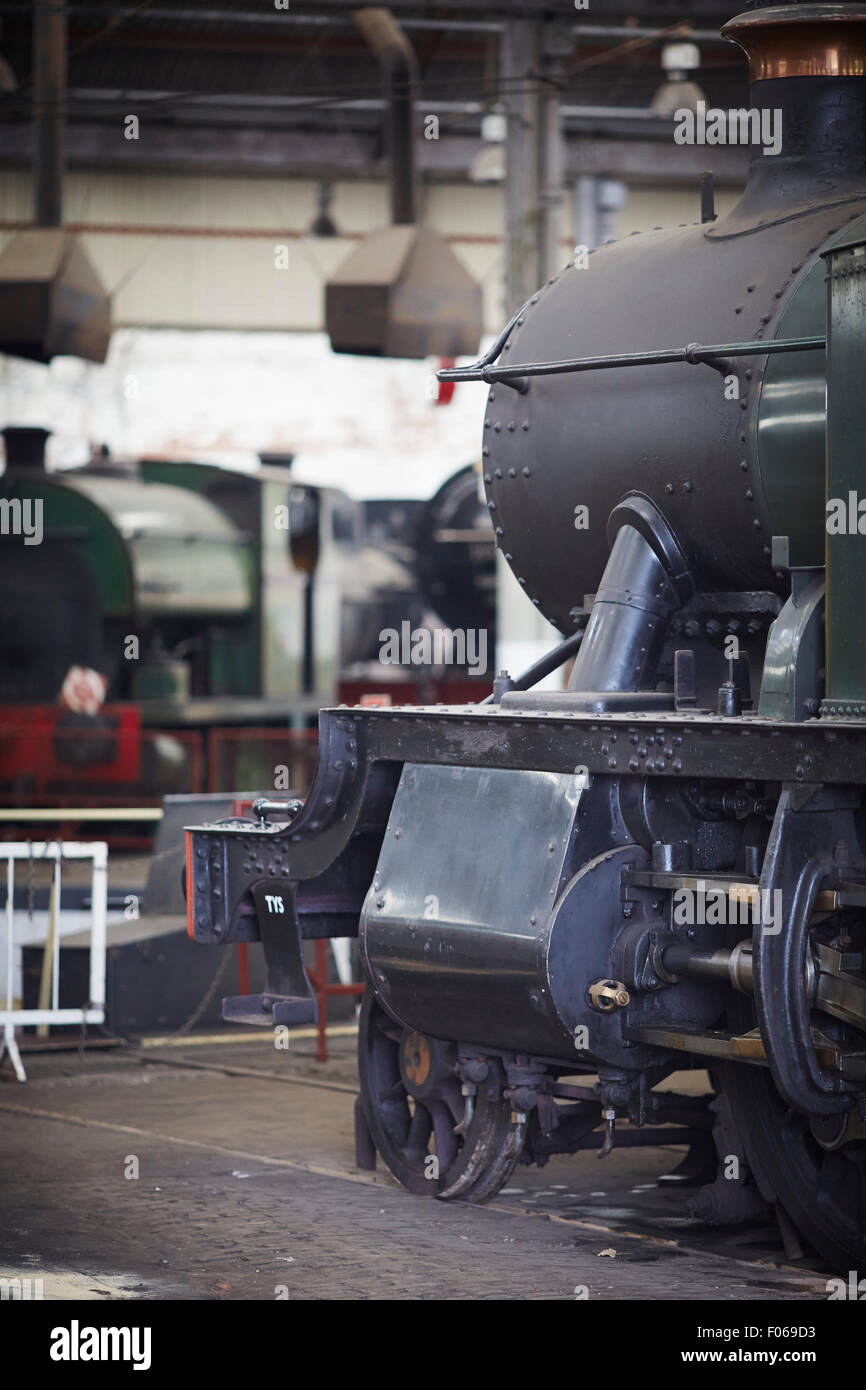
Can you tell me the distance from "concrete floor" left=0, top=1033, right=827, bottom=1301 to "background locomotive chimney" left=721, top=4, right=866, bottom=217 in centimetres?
331

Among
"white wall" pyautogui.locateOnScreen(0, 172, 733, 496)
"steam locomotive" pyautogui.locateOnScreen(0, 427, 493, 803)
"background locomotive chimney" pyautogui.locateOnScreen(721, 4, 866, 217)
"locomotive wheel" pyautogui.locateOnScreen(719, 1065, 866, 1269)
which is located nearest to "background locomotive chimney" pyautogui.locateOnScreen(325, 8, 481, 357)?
"steam locomotive" pyautogui.locateOnScreen(0, 427, 493, 803)

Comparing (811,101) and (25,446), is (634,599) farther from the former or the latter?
(25,446)

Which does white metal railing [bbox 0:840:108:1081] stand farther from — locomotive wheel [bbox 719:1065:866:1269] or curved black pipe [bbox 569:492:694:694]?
locomotive wheel [bbox 719:1065:866:1269]

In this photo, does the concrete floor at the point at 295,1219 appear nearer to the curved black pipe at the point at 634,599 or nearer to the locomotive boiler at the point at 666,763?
the locomotive boiler at the point at 666,763

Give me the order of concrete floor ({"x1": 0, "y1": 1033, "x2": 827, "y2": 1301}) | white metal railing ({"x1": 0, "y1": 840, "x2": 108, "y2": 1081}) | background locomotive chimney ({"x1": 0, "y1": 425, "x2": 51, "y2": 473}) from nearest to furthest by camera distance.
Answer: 1. concrete floor ({"x1": 0, "y1": 1033, "x2": 827, "y2": 1301})
2. white metal railing ({"x1": 0, "y1": 840, "x2": 108, "y2": 1081})
3. background locomotive chimney ({"x1": 0, "y1": 425, "x2": 51, "y2": 473})

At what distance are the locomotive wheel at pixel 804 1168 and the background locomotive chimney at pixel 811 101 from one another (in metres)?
2.80

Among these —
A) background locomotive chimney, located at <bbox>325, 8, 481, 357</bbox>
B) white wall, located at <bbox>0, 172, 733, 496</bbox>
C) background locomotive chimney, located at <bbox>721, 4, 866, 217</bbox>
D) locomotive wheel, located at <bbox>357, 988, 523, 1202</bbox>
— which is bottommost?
locomotive wheel, located at <bbox>357, 988, 523, 1202</bbox>

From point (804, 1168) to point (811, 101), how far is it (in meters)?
3.33

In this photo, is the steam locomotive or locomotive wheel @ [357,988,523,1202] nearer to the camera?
locomotive wheel @ [357,988,523,1202]

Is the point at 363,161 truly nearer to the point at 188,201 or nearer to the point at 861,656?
the point at 188,201

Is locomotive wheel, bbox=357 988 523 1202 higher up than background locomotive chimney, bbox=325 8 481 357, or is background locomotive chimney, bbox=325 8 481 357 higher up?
background locomotive chimney, bbox=325 8 481 357

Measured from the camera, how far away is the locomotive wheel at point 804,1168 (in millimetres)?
6078

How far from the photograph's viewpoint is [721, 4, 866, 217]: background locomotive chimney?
665 centimetres

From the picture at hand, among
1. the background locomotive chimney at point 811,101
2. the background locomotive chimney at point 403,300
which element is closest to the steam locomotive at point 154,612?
the background locomotive chimney at point 403,300
